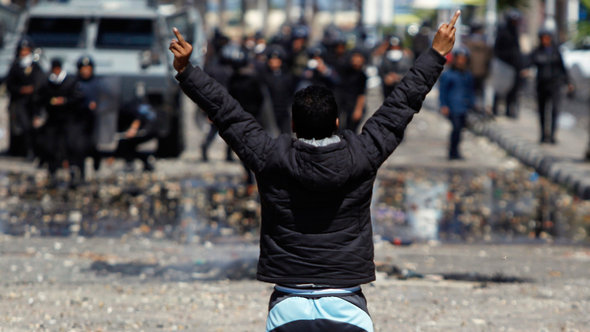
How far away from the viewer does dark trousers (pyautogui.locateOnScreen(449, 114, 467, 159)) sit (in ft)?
59.8

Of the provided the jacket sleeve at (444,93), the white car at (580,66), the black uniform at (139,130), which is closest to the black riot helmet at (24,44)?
the black uniform at (139,130)

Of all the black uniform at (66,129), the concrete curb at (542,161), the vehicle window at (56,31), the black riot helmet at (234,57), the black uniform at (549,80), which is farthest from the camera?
the black uniform at (549,80)

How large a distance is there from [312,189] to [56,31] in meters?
14.9

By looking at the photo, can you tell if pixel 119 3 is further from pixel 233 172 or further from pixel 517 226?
pixel 517 226

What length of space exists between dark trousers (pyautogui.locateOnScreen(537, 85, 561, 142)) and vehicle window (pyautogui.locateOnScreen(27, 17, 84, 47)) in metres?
7.28

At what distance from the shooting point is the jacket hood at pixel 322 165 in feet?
13.6

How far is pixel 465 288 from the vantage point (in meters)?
8.56

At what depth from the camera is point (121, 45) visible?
18.5 m

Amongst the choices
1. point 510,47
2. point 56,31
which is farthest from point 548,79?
point 56,31

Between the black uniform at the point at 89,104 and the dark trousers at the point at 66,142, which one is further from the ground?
the black uniform at the point at 89,104

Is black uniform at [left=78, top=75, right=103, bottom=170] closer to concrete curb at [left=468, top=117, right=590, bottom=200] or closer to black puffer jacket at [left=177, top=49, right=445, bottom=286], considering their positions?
concrete curb at [left=468, top=117, right=590, bottom=200]

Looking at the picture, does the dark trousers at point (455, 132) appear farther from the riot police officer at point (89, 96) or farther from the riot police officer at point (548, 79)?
the riot police officer at point (89, 96)

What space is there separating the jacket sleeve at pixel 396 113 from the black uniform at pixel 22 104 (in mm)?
12048

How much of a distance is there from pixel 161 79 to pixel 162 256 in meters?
7.82
